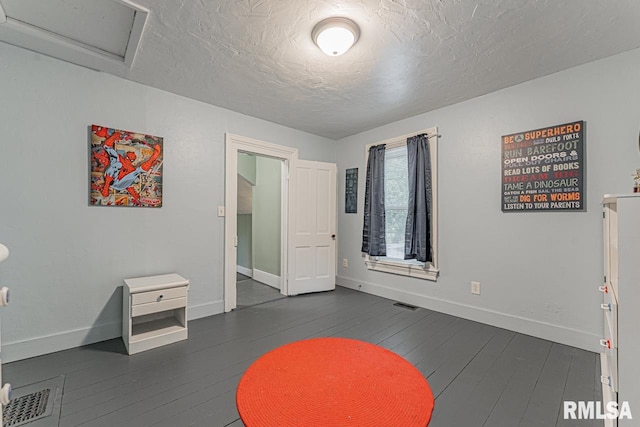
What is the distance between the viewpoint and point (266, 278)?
14.9 ft

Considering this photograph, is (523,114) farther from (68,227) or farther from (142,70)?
(68,227)

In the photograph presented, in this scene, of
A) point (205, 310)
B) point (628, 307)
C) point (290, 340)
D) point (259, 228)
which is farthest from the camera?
point (259, 228)

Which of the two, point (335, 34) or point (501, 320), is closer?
point (335, 34)

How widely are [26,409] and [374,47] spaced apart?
3.21 m

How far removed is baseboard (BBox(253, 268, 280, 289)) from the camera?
4.30m

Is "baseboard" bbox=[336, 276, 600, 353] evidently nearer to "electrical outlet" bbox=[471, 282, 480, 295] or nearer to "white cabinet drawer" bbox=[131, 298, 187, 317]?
"electrical outlet" bbox=[471, 282, 480, 295]

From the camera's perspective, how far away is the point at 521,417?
153 centimetres

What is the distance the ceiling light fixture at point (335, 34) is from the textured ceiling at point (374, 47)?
0.05 meters

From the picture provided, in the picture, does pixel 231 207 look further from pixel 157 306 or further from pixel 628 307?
pixel 628 307

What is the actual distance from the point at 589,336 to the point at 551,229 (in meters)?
0.91

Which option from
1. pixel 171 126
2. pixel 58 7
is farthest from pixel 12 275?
pixel 58 7

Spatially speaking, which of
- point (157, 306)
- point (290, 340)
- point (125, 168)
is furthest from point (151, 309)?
point (125, 168)

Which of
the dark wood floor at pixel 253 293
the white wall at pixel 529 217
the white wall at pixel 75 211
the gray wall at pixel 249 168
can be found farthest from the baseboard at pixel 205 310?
the gray wall at pixel 249 168

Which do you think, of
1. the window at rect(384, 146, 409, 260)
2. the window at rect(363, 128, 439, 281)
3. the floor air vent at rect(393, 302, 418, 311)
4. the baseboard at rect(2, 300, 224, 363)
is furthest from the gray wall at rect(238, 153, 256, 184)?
the floor air vent at rect(393, 302, 418, 311)
